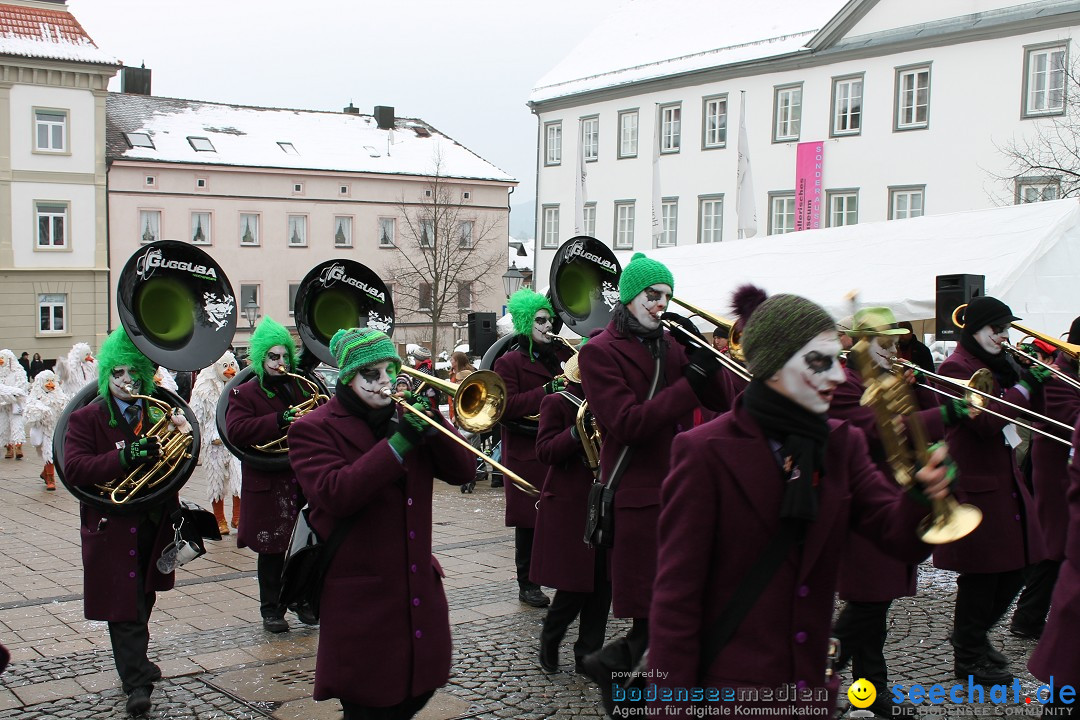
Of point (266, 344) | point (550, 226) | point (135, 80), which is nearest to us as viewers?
point (266, 344)

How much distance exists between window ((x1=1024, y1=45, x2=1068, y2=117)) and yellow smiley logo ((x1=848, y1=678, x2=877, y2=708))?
2313 cm

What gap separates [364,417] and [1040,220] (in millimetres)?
10052

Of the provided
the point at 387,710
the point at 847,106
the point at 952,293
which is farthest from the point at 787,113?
the point at 387,710

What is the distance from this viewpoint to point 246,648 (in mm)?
6664

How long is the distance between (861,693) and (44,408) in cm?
1294

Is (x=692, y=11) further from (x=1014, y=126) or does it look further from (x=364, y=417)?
(x=364, y=417)

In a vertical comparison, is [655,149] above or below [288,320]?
above

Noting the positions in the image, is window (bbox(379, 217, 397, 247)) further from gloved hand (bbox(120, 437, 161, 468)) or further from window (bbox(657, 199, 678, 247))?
gloved hand (bbox(120, 437, 161, 468))

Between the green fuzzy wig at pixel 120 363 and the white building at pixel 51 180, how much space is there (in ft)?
117

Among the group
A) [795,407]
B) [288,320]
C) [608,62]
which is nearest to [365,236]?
[288,320]

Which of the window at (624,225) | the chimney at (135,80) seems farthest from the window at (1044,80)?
the chimney at (135,80)

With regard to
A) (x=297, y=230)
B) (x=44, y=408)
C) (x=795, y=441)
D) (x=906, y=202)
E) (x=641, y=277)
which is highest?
(x=297, y=230)

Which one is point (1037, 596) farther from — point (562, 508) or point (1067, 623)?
point (1067, 623)

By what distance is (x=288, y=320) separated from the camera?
4456 centimetres
